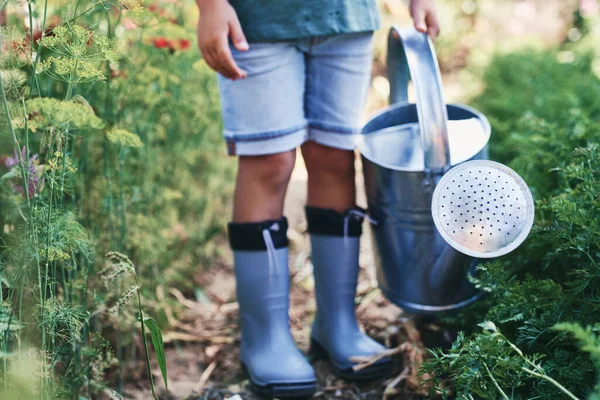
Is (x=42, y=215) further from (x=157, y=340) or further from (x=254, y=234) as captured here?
(x=254, y=234)

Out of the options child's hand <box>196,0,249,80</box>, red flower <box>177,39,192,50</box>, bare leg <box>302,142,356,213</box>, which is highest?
child's hand <box>196,0,249,80</box>

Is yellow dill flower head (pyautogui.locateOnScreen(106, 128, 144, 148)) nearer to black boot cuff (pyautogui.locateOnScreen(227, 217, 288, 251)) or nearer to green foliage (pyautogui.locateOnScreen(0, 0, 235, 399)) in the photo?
green foliage (pyautogui.locateOnScreen(0, 0, 235, 399))

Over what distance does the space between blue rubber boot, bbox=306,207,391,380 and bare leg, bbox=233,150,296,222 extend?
0.15 metres

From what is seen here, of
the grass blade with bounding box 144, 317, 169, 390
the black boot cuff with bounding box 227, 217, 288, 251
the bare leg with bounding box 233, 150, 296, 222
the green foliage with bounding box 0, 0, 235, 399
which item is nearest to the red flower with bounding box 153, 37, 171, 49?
the green foliage with bounding box 0, 0, 235, 399

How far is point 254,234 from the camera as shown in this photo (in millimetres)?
1523

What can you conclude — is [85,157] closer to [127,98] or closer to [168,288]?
[127,98]

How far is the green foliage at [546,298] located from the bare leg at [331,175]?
1.31 ft

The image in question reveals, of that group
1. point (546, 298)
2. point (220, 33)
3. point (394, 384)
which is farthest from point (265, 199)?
point (546, 298)

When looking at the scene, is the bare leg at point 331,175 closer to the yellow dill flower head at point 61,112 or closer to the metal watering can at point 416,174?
the metal watering can at point 416,174

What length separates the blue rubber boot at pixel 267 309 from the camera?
1.53 metres

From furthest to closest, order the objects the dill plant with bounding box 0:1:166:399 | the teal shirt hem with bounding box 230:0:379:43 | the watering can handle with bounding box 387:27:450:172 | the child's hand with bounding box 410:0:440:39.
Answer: the child's hand with bounding box 410:0:440:39 < the teal shirt hem with bounding box 230:0:379:43 < the watering can handle with bounding box 387:27:450:172 < the dill plant with bounding box 0:1:166:399

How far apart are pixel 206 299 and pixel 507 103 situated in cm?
132

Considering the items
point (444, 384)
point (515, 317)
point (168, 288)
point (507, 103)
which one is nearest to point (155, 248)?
point (168, 288)

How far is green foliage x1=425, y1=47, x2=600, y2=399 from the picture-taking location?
1091 mm
